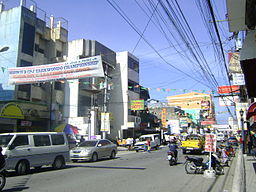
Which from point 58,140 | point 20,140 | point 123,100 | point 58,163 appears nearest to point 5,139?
point 20,140

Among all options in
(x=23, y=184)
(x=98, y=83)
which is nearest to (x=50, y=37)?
(x=98, y=83)

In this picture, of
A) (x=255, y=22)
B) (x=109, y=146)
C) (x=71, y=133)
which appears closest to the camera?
(x=255, y=22)

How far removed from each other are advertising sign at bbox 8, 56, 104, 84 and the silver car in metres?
5.02

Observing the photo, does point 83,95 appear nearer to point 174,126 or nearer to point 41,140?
point 41,140

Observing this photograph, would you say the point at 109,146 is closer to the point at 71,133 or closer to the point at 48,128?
the point at 71,133

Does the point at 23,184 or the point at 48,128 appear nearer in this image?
the point at 23,184

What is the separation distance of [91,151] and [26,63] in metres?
16.8

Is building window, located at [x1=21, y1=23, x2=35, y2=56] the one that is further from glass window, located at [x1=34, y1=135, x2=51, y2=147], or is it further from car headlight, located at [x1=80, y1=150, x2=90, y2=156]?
glass window, located at [x1=34, y1=135, x2=51, y2=147]

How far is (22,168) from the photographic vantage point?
37.1ft

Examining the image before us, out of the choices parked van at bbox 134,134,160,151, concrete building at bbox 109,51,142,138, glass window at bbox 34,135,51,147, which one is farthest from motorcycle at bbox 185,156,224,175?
concrete building at bbox 109,51,142,138

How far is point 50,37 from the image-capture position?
113 feet

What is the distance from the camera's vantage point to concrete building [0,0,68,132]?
27.2 meters

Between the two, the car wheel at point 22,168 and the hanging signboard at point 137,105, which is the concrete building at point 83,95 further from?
the car wheel at point 22,168

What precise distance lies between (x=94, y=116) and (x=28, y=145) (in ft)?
74.0
